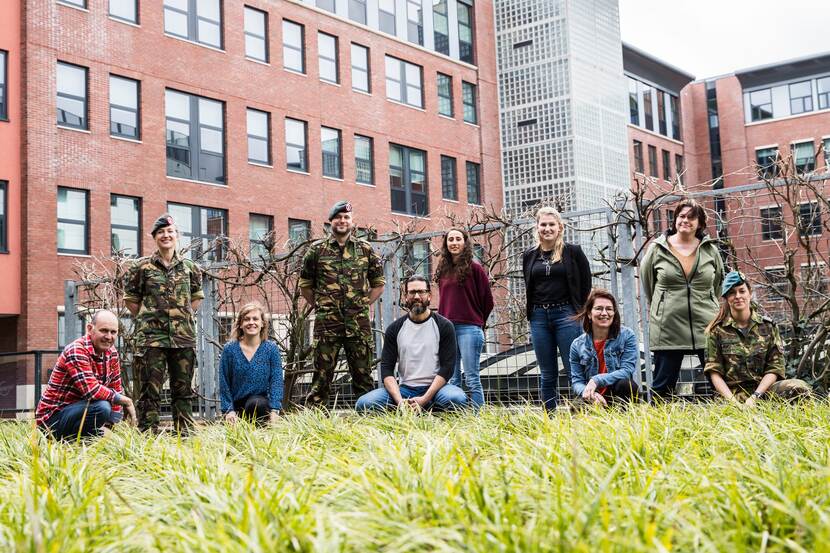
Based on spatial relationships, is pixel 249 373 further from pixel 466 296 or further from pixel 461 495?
pixel 461 495

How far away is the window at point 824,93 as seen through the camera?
4784cm

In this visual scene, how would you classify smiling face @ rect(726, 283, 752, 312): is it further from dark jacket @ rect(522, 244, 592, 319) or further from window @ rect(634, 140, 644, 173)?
window @ rect(634, 140, 644, 173)

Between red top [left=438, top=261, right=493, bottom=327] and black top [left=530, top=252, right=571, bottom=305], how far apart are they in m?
0.64

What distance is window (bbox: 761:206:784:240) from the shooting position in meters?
9.42

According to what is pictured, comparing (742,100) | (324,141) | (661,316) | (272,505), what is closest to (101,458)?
(272,505)

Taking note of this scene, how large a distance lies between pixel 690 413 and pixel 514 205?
31371 mm

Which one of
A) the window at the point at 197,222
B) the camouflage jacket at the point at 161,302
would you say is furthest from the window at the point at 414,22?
the camouflage jacket at the point at 161,302

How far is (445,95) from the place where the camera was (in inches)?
1439

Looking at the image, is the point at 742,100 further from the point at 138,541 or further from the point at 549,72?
the point at 138,541

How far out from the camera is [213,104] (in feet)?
94.6

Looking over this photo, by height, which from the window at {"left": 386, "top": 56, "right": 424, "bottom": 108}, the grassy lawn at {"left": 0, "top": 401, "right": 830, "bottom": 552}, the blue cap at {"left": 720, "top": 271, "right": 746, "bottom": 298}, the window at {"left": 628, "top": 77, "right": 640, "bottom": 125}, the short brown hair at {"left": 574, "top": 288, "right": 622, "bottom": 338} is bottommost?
the grassy lawn at {"left": 0, "top": 401, "right": 830, "bottom": 552}

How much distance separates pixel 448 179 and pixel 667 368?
94.0 ft

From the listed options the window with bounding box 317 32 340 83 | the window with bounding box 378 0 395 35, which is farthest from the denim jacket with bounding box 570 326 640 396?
the window with bounding box 378 0 395 35

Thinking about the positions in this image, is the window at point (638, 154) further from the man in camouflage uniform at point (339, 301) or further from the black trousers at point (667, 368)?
the black trousers at point (667, 368)
